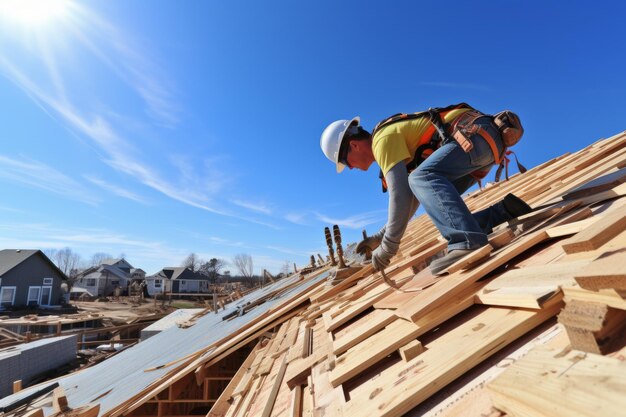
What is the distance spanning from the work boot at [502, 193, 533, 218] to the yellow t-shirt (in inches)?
31.4

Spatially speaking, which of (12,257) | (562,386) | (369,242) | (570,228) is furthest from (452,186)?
(12,257)

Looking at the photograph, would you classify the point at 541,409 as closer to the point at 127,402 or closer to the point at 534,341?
the point at 534,341

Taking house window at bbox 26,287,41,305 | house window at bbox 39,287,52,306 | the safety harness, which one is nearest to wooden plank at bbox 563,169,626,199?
the safety harness

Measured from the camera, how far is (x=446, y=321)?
5.11 feet

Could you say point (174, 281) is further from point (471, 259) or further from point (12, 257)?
point (471, 259)

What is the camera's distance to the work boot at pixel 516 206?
8.74 feet

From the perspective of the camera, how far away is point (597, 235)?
114 cm

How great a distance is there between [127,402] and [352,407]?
141 inches

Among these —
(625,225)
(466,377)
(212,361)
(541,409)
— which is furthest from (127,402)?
(625,225)

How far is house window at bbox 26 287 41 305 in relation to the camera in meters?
34.7

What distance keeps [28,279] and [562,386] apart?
150 feet

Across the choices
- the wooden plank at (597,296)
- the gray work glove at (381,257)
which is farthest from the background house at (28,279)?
the wooden plank at (597,296)

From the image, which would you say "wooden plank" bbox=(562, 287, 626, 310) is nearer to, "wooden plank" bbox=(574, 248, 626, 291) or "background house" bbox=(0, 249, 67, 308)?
"wooden plank" bbox=(574, 248, 626, 291)

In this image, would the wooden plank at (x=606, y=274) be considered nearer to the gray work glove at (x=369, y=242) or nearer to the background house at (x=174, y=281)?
Answer: the gray work glove at (x=369, y=242)
